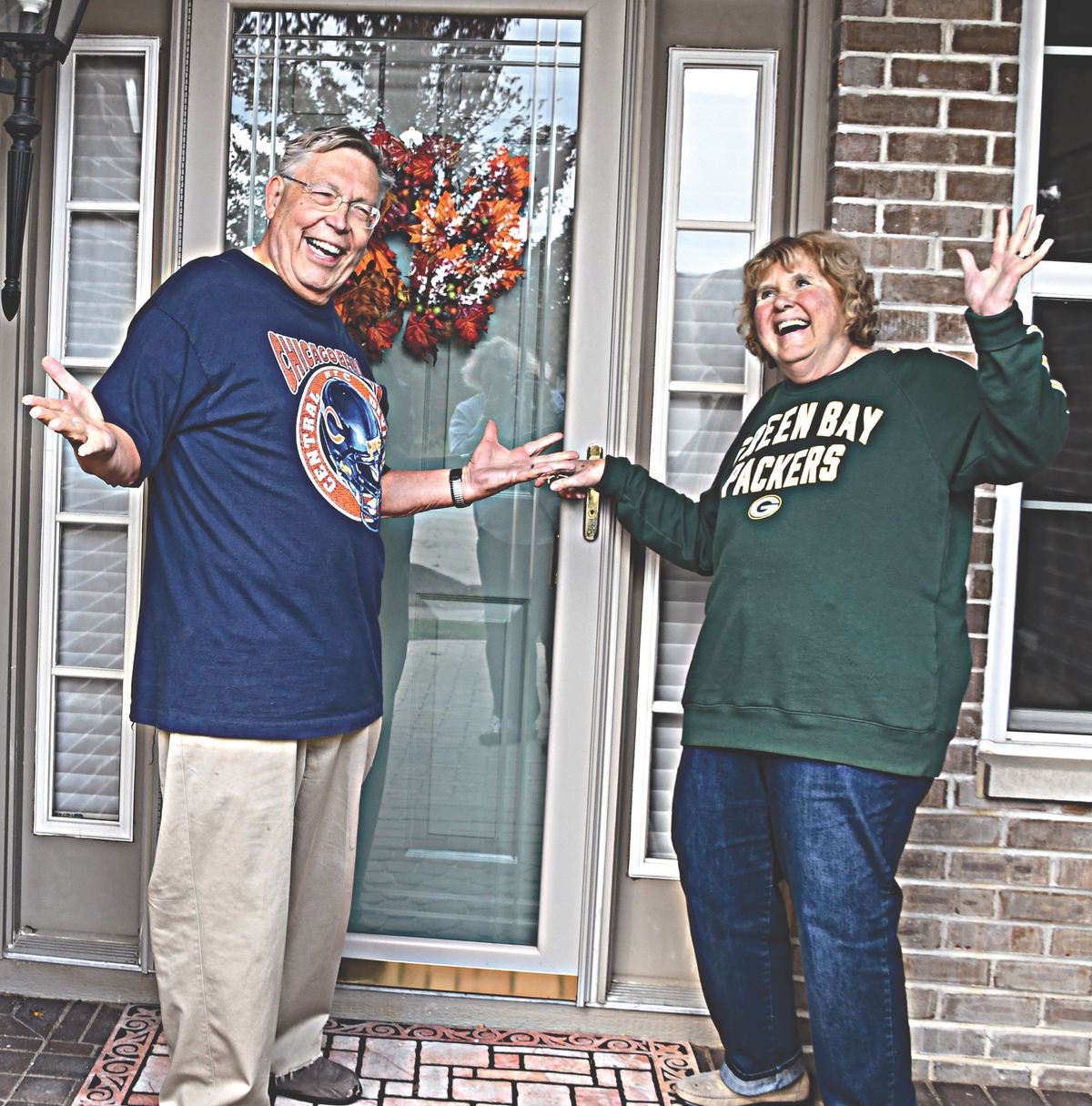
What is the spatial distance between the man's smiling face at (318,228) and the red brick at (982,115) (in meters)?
1.29

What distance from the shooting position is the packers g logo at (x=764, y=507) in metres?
2.19

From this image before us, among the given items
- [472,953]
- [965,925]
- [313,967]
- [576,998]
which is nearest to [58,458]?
[313,967]

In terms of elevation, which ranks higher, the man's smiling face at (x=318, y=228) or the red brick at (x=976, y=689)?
the man's smiling face at (x=318, y=228)

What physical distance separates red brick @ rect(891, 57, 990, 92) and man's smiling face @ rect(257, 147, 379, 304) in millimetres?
1229

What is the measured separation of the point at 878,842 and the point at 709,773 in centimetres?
37

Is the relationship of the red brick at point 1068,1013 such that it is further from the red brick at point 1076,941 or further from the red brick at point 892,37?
the red brick at point 892,37

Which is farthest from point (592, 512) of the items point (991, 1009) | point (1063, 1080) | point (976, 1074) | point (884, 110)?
point (1063, 1080)

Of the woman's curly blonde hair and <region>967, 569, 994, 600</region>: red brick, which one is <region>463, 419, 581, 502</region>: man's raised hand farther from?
<region>967, 569, 994, 600</region>: red brick

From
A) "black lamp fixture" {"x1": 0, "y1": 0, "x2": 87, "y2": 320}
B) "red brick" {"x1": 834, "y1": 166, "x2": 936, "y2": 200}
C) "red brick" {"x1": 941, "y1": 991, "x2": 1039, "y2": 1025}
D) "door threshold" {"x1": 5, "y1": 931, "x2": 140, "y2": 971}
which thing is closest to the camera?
"black lamp fixture" {"x1": 0, "y1": 0, "x2": 87, "y2": 320}

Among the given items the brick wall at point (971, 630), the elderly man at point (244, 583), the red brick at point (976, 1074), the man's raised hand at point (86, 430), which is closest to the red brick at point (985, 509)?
the brick wall at point (971, 630)

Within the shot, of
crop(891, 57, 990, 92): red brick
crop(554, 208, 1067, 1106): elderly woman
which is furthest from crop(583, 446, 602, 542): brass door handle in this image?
crop(891, 57, 990, 92): red brick

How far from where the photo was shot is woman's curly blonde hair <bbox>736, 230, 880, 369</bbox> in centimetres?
224

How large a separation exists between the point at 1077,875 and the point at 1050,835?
0.11 meters

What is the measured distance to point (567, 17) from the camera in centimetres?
272
